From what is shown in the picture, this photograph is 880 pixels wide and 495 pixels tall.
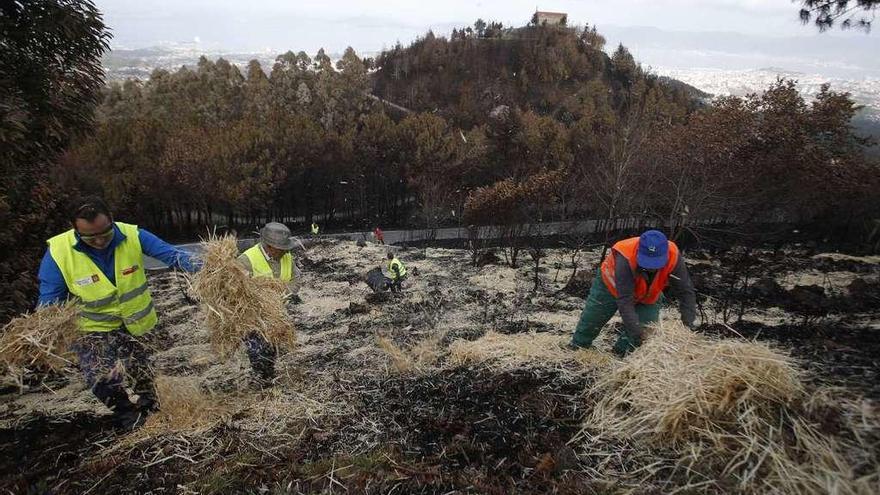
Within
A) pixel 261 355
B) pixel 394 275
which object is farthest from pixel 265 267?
pixel 394 275

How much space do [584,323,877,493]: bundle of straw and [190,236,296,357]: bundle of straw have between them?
2.68m

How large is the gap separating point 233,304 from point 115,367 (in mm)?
1000

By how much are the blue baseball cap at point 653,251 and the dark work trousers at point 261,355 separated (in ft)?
11.1

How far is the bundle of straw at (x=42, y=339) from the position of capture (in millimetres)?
3801

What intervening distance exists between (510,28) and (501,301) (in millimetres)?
82148

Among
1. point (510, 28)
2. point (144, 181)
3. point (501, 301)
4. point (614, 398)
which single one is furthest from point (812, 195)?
point (510, 28)

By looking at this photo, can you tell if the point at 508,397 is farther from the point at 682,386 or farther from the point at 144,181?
the point at 144,181

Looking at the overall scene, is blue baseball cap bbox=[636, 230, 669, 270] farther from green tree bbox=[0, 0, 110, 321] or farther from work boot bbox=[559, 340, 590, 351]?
green tree bbox=[0, 0, 110, 321]

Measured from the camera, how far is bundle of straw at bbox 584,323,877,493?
2.22 m

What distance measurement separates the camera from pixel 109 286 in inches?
157

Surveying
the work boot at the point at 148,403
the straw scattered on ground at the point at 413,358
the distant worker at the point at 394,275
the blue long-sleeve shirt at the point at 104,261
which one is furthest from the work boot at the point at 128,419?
the distant worker at the point at 394,275

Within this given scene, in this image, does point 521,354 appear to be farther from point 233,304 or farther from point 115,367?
point 115,367

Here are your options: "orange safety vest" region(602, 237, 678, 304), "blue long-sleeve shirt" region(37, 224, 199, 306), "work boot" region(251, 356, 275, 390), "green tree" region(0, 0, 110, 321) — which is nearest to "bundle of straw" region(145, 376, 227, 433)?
"work boot" region(251, 356, 275, 390)

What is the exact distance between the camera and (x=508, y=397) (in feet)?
12.0
